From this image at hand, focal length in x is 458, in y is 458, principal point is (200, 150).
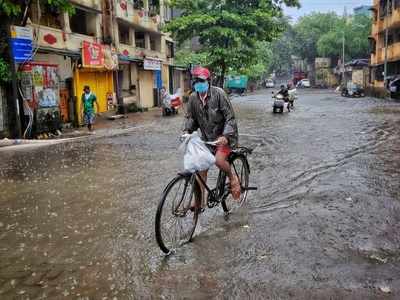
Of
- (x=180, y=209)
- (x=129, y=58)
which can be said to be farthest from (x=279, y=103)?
(x=180, y=209)

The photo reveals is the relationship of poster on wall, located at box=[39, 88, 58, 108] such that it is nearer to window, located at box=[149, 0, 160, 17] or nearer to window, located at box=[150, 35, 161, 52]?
window, located at box=[149, 0, 160, 17]

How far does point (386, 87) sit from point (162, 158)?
33899 millimetres

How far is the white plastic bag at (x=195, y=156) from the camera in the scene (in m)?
4.85

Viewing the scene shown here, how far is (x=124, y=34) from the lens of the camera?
31.1 meters

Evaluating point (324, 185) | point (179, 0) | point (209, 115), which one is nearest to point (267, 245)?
point (209, 115)

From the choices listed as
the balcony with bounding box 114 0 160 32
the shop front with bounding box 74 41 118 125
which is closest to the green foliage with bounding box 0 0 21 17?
the shop front with bounding box 74 41 118 125

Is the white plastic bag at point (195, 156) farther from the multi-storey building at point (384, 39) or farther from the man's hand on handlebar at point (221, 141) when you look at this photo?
the multi-storey building at point (384, 39)

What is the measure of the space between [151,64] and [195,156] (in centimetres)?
2734

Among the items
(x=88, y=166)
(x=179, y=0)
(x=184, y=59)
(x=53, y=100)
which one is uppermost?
(x=179, y=0)

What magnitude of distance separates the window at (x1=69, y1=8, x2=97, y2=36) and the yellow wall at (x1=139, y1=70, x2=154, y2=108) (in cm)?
766

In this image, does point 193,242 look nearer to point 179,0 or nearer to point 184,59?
point 179,0

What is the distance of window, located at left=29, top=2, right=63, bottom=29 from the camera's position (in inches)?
722

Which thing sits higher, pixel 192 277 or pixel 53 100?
pixel 53 100

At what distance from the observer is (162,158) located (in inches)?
419
